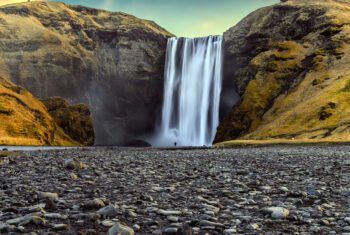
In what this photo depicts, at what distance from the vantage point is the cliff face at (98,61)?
286 ft

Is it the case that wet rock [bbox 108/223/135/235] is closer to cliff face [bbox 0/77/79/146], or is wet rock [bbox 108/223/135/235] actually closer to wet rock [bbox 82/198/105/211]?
wet rock [bbox 82/198/105/211]

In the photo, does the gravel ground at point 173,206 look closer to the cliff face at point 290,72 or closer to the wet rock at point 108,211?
the wet rock at point 108,211

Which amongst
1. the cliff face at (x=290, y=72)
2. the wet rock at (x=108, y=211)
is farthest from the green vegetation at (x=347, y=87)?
the wet rock at (x=108, y=211)

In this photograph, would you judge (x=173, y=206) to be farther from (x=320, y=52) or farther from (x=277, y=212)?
(x=320, y=52)

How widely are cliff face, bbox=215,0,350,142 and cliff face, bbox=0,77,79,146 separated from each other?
3494 centimetres

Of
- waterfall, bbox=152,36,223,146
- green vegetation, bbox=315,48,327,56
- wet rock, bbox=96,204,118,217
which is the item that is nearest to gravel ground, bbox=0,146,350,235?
wet rock, bbox=96,204,118,217

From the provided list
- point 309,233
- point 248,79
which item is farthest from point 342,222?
point 248,79

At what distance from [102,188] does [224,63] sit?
244ft

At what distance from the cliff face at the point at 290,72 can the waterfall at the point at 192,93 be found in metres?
4.61

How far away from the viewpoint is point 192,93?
264ft

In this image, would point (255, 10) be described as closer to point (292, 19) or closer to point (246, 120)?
point (292, 19)

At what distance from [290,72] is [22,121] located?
54642 mm

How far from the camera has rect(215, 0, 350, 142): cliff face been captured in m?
47.5

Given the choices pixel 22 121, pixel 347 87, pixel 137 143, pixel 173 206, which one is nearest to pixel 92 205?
pixel 173 206
